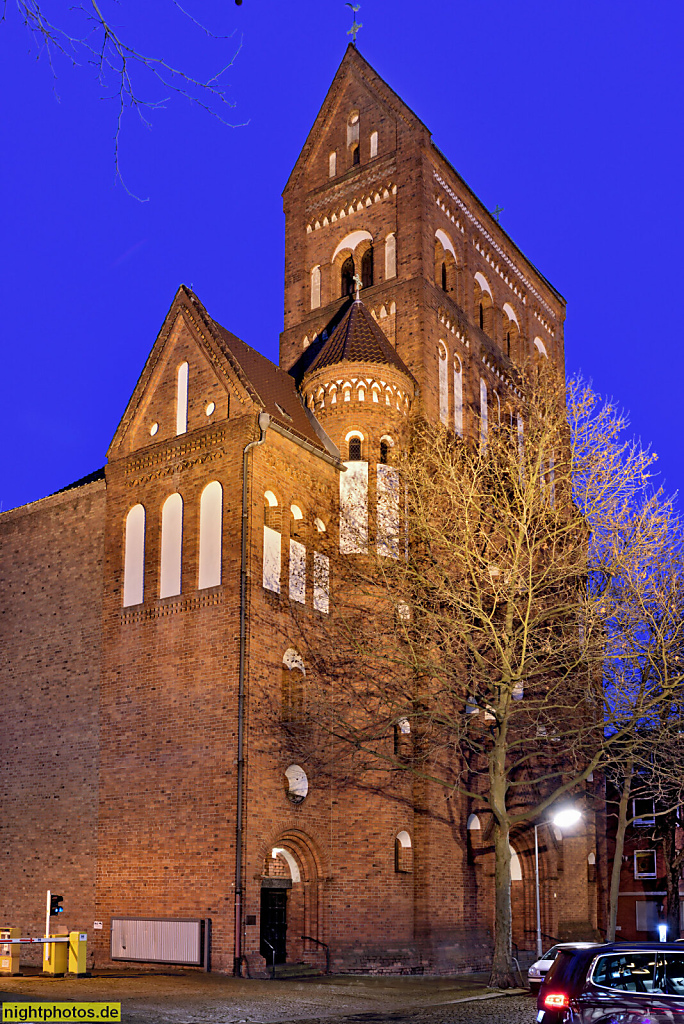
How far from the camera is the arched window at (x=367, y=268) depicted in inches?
1379

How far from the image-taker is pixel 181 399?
27.6 meters

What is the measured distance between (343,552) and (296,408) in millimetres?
4742

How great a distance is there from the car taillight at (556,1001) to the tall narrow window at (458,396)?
23.6 m

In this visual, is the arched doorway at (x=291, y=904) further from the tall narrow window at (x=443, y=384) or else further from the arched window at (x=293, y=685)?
the tall narrow window at (x=443, y=384)

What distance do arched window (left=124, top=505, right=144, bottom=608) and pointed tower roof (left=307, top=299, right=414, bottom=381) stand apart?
22.2ft

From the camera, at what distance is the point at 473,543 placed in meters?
23.5

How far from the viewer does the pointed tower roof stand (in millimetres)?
29703

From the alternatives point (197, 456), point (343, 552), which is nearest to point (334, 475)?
point (343, 552)

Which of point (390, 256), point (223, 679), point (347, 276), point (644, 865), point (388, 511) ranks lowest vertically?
point (644, 865)

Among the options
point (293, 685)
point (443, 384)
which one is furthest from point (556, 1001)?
point (443, 384)

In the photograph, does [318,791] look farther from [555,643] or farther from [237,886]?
[555,643]

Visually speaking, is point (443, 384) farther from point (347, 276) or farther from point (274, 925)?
point (274, 925)

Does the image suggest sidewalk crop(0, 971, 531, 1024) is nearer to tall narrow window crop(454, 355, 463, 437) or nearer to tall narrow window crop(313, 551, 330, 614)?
tall narrow window crop(313, 551, 330, 614)

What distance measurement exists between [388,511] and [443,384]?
23.1 ft
